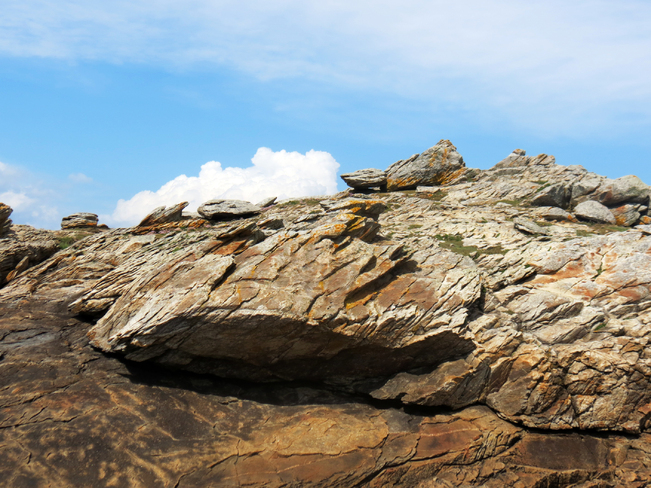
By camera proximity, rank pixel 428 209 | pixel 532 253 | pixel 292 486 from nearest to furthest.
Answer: pixel 292 486, pixel 532 253, pixel 428 209

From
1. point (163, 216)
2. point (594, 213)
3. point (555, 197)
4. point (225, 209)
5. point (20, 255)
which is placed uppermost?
point (555, 197)

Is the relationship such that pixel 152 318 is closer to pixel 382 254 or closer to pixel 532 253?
Result: pixel 382 254

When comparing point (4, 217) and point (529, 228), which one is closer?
point (529, 228)

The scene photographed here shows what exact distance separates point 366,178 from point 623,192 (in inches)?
1061

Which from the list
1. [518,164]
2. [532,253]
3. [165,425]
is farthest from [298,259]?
[518,164]

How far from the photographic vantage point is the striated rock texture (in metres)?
14.3

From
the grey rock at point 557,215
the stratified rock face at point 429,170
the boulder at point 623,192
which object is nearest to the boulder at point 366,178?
the stratified rock face at point 429,170

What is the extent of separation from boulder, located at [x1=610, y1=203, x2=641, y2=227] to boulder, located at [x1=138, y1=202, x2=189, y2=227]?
1642 inches

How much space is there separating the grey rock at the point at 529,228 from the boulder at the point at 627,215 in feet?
35.9

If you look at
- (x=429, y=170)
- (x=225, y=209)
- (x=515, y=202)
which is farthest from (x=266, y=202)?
(x=515, y=202)

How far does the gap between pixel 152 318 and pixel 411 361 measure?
474 inches

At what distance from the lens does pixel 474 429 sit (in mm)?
16438

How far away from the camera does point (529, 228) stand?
28.6m

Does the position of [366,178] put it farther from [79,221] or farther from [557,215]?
[79,221]
